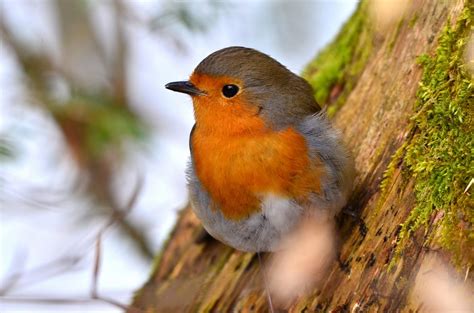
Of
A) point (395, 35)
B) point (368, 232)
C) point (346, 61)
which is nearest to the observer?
point (368, 232)

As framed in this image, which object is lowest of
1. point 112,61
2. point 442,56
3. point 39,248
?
point 39,248

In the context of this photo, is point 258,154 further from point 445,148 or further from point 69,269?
point 69,269

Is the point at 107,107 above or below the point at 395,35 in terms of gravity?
below

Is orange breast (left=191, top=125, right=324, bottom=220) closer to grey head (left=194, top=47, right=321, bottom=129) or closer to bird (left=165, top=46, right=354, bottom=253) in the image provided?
bird (left=165, top=46, right=354, bottom=253)

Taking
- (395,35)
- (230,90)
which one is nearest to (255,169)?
(230,90)

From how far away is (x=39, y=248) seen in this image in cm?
616

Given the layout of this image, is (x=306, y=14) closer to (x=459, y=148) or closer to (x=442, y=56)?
(x=442, y=56)

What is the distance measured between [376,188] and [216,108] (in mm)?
702

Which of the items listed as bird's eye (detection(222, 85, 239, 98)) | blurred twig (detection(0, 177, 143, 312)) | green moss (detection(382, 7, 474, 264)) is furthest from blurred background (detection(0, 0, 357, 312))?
green moss (detection(382, 7, 474, 264))

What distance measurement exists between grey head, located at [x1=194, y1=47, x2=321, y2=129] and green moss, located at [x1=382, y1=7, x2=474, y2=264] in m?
0.47

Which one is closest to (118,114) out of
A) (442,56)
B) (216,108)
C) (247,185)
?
(216,108)

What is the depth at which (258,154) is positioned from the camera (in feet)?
10.3

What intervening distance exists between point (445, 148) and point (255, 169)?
27.9 inches

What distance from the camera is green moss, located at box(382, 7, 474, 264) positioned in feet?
8.59
